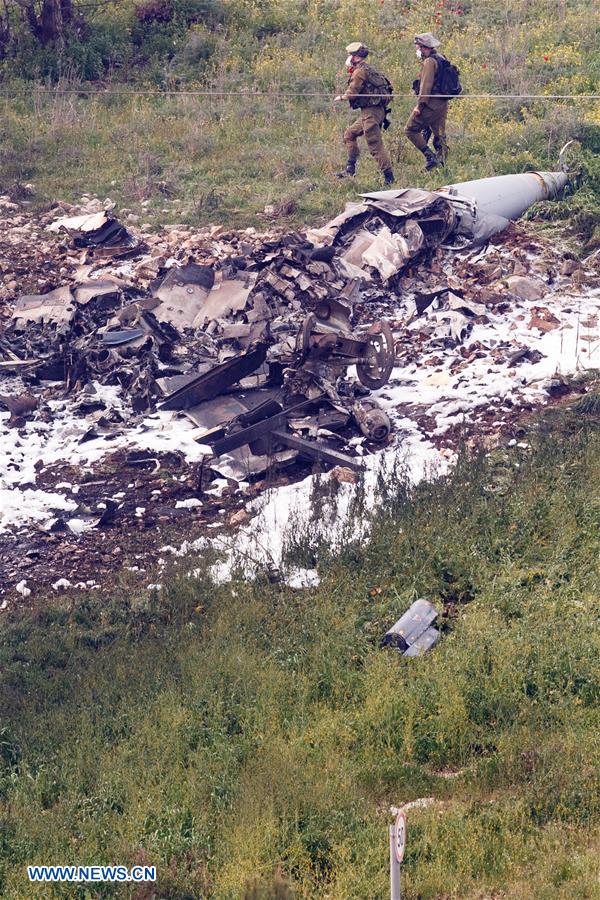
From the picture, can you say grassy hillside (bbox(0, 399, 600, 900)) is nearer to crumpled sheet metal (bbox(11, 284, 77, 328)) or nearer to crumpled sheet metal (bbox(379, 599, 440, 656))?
crumpled sheet metal (bbox(379, 599, 440, 656))

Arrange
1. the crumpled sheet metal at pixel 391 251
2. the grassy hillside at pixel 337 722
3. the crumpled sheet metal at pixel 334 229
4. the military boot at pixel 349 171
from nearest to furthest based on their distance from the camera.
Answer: the grassy hillside at pixel 337 722 < the crumpled sheet metal at pixel 391 251 < the crumpled sheet metal at pixel 334 229 < the military boot at pixel 349 171

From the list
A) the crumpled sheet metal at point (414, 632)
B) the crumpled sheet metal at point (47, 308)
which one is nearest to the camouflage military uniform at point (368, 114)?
the crumpled sheet metal at point (47, 308)

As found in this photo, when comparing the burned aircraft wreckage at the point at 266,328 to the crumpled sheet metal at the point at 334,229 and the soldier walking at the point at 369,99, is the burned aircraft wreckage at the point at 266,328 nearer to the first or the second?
the crumpled sheet metal at the point at 334,229

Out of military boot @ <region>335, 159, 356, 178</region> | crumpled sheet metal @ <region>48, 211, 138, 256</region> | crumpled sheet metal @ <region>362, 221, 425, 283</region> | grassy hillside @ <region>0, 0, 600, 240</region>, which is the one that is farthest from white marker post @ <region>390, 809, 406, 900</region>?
military boot @ <region>335, 159, 356, 178</region>

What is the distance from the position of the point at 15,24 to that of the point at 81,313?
33.5ft

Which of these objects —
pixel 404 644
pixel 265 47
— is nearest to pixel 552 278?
pixel 404 644

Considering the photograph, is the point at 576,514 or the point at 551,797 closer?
the point at 551,797

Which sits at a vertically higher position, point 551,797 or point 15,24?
point 15,24

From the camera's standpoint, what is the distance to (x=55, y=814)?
14.6 ft

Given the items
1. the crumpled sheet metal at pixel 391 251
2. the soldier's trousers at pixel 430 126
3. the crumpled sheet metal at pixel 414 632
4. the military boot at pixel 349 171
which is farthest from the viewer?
the military boot at pixel 349 171

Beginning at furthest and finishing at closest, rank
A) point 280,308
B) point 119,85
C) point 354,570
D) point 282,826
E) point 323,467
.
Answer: point 119,85 < point 280,308 < point 323,467 < point 354,570 < point 282,826

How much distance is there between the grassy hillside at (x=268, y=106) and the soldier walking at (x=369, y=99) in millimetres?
384

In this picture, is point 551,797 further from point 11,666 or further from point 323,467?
point 323,467

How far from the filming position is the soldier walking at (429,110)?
12.6 metres
